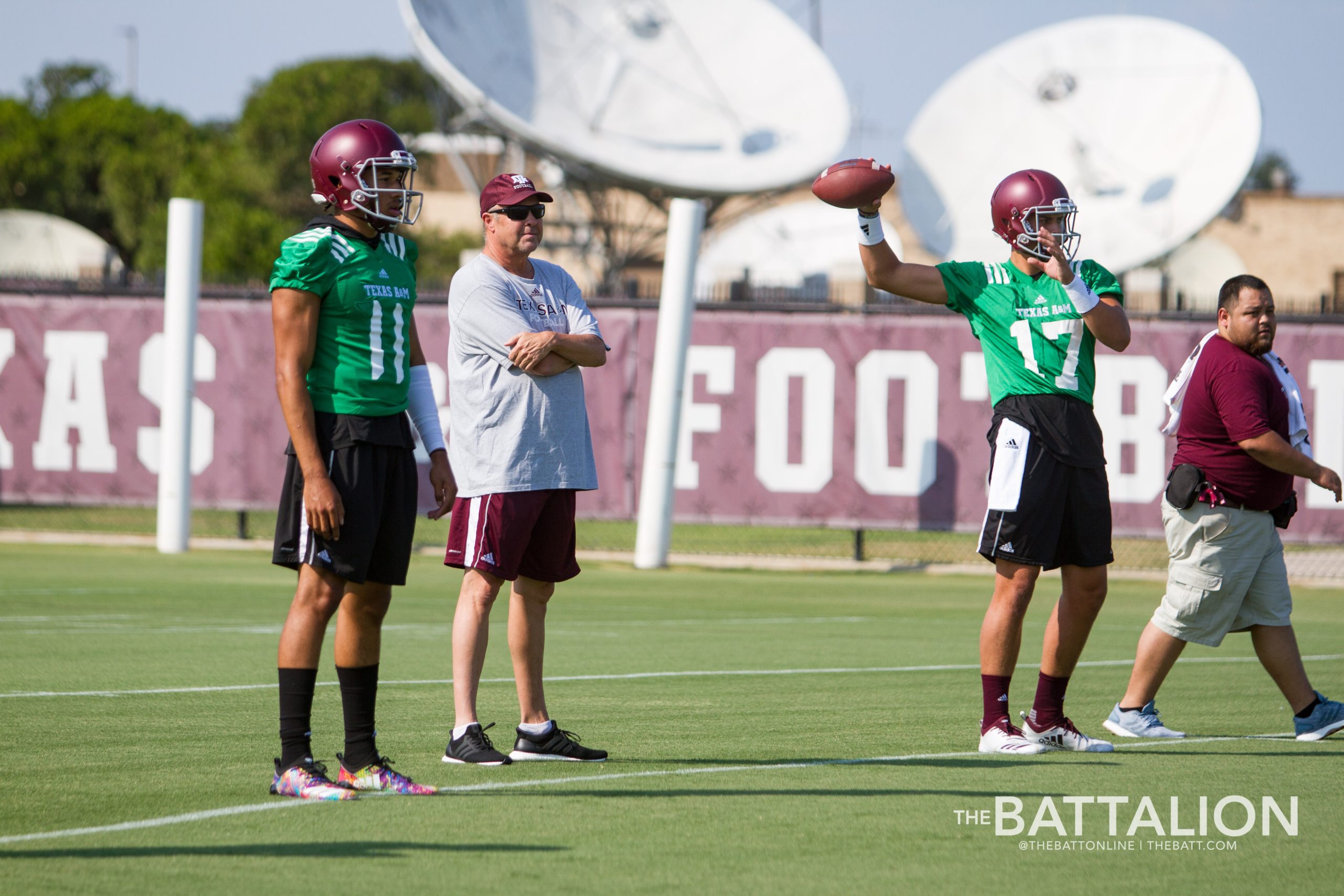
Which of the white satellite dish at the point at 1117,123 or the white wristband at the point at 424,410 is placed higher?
the white satellite dish at the point at 1117,123

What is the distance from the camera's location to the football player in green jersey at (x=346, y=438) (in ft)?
16.8

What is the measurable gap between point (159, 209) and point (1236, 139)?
4605 centimetres

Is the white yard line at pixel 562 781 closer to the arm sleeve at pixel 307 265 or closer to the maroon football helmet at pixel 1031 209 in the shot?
the arm sleeve at pixel 307 265

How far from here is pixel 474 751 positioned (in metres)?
5.85

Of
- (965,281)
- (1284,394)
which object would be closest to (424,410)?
(965,281)

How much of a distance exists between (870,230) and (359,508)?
2.46 m

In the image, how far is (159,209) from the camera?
63688 mm

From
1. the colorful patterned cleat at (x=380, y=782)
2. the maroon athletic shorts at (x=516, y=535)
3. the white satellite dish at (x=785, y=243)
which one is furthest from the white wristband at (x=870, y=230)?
the white satellite dish at (x=785, y=243)

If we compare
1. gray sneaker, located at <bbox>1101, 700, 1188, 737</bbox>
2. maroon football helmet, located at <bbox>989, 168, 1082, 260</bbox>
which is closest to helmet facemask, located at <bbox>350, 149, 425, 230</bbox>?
maroon football helmet, located at <bbox>989, 168, 1082, 260</bbox>

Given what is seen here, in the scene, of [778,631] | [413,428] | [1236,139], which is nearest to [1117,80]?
[1236,139]

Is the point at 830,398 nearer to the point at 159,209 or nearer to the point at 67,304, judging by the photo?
the point at 67,304

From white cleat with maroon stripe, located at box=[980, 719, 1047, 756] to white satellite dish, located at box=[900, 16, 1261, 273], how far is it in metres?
24.9

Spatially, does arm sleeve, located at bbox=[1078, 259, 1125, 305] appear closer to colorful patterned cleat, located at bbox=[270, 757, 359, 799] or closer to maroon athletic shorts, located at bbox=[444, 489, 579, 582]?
maroon athletic shorts, located at bbox=[444, 489, 579, 582]

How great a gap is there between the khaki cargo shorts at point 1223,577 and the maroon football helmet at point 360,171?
3711 millimetres
